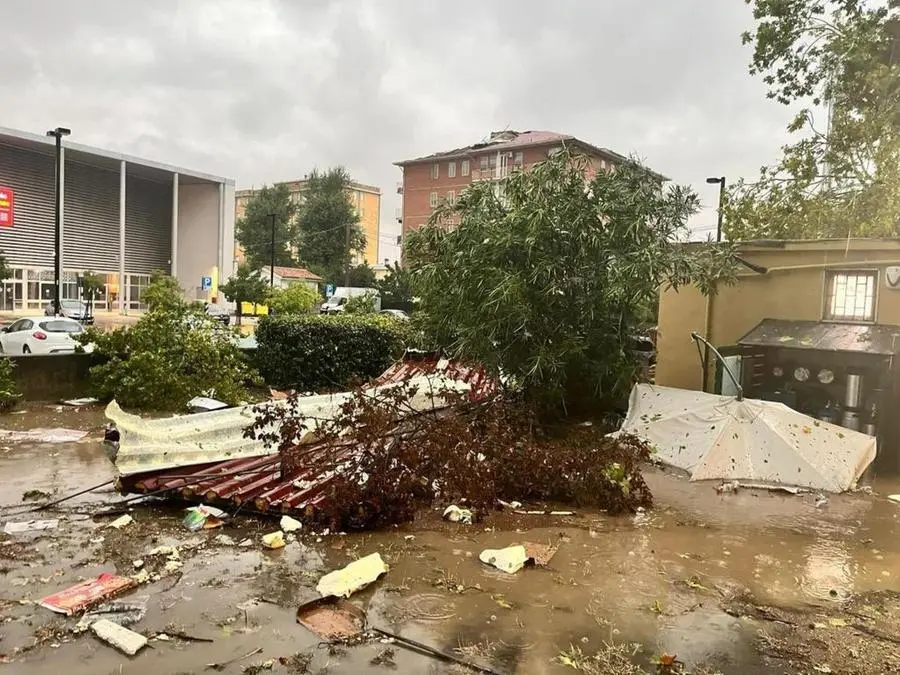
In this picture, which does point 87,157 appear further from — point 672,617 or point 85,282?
point 672,617

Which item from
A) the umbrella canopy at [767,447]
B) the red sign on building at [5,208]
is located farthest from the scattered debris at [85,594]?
the red sign on building at [5,208]

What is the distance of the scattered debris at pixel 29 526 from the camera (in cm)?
539

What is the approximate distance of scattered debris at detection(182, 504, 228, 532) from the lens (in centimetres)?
560

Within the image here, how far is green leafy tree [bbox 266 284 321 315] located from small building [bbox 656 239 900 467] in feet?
63.5

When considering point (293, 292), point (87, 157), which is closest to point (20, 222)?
point (87, 157)

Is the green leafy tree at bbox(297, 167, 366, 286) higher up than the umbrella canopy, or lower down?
higher up

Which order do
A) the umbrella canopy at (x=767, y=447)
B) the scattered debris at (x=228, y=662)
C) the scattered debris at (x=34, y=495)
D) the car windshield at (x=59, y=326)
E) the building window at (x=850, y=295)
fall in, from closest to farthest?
the scattered debris at (x=228, y=662) → the scattered debris at (x=34, y=495) → the umbrella canopy at (x=767, y=447) → the building window at (x=850, y=295) → the car windshield at (x=59, y=326)

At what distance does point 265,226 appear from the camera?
177ft

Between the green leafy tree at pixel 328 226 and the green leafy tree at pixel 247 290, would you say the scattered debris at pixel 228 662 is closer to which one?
the green leafy tree at pixel 247 290

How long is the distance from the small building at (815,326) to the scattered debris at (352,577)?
21.9 ft

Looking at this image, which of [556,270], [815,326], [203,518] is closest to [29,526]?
[203,518]

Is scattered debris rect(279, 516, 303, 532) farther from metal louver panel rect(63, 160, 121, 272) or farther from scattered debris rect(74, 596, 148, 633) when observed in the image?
metal louver panel rect(63, 160, 121, 272)

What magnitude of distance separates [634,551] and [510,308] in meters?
3.29

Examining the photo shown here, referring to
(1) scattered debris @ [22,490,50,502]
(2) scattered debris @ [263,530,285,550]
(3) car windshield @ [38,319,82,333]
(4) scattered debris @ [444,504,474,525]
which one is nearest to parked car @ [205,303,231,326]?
(3) car windshield @ [38,319,82,333]
